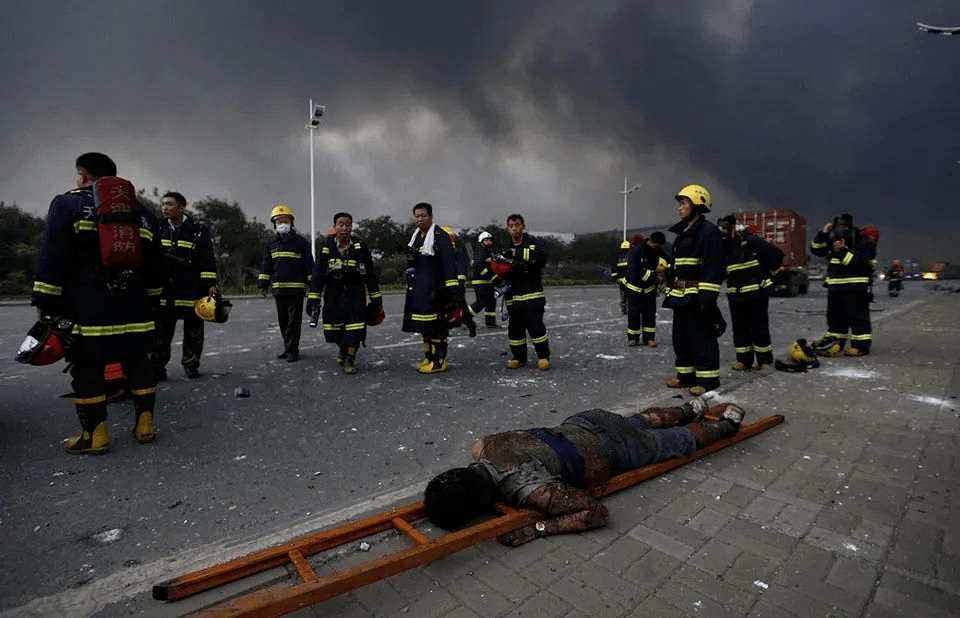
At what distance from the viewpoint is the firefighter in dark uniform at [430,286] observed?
6.27 metres

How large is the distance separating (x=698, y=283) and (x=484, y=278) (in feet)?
17.7

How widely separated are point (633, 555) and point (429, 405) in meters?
2.86

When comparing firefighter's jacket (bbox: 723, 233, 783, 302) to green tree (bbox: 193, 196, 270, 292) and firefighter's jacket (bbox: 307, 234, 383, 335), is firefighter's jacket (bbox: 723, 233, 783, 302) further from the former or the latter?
green tree (bbox: 193, 196, 270, 292)

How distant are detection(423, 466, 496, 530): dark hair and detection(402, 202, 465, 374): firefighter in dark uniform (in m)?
3.84

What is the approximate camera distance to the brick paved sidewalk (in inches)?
78.7

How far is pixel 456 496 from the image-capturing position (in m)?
2.35

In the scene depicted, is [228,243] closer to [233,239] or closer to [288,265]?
[233,239]

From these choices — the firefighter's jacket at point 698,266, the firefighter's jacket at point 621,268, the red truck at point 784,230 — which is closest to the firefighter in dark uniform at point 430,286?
the firefighter's jacket at point 698,266

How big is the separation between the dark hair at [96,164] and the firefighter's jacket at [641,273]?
697 centimetres

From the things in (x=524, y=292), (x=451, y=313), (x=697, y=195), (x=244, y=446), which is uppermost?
(x=697, y=195)

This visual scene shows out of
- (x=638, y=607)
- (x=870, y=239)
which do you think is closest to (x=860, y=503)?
(x=638, y=607)

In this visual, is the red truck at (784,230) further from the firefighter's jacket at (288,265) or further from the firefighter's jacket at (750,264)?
the firefighter's jacket at (288,265)

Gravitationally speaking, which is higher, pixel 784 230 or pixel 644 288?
pixel 784 230

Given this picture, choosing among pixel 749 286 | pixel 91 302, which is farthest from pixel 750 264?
pixel 91 302
